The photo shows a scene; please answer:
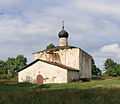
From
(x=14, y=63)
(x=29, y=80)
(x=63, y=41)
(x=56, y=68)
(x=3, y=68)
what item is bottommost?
(x=29, y=80)

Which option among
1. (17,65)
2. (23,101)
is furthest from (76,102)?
(17,65)

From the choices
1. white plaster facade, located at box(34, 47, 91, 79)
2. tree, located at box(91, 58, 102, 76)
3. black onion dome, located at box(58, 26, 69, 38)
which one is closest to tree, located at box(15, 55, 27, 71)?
tree, located at box(91, 58, 102, 76)

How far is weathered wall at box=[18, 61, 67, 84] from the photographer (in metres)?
25.5

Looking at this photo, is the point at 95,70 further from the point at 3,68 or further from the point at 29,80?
the point at 29,80

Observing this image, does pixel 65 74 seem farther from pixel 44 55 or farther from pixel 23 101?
pixel 23 101

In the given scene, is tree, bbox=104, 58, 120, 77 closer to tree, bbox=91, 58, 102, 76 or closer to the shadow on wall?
tree, bbox=91, 58, 102, 76

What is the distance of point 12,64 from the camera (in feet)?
183

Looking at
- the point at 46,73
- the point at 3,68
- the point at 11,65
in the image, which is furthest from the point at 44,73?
the point at 3,68

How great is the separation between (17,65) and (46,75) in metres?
31.3

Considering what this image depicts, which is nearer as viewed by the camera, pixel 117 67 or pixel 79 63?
pixel 79 63

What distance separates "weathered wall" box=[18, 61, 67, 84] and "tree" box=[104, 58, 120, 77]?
1462 inches

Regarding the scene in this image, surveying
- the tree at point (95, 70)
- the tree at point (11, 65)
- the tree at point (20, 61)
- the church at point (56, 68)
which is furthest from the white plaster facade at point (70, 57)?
the tree at point (20, 61)

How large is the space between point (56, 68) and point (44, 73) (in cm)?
231

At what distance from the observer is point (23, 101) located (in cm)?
680
